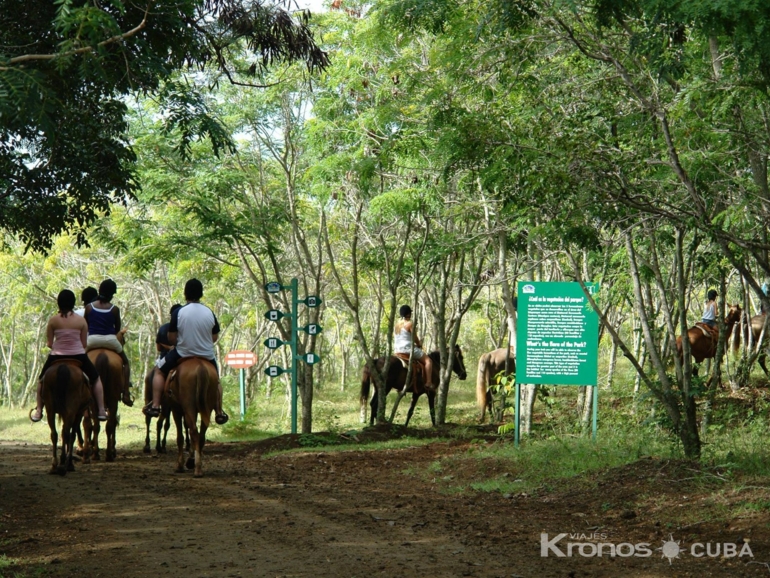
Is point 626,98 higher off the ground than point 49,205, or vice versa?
point 626,98

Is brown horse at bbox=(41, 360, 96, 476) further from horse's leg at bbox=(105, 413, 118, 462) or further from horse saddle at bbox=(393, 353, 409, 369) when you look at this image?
horse saddle at bbox=(393, 353, 409, 369)

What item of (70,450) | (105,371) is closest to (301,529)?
(70,450)

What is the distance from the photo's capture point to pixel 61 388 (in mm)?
10516

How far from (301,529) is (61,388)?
15.0 feet

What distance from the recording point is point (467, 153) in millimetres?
9117

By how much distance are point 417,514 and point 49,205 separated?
22.5 feet

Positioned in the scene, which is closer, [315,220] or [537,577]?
[537,577]

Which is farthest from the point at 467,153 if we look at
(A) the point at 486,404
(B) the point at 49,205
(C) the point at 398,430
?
(A) the point at 486,404

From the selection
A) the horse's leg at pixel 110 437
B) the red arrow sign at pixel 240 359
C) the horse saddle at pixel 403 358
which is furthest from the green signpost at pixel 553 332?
the red arrow sign at pixel 240 359

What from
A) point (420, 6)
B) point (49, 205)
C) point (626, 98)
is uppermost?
point (420, 6)

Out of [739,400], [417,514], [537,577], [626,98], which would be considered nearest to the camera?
[537,577]

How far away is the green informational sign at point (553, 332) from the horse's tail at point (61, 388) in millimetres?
6233

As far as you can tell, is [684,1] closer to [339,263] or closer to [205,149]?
[205,149]

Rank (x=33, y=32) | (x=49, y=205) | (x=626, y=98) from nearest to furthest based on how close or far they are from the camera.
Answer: (x=33, y=32) → (x=626, y=98) → (x=49, y=205)
